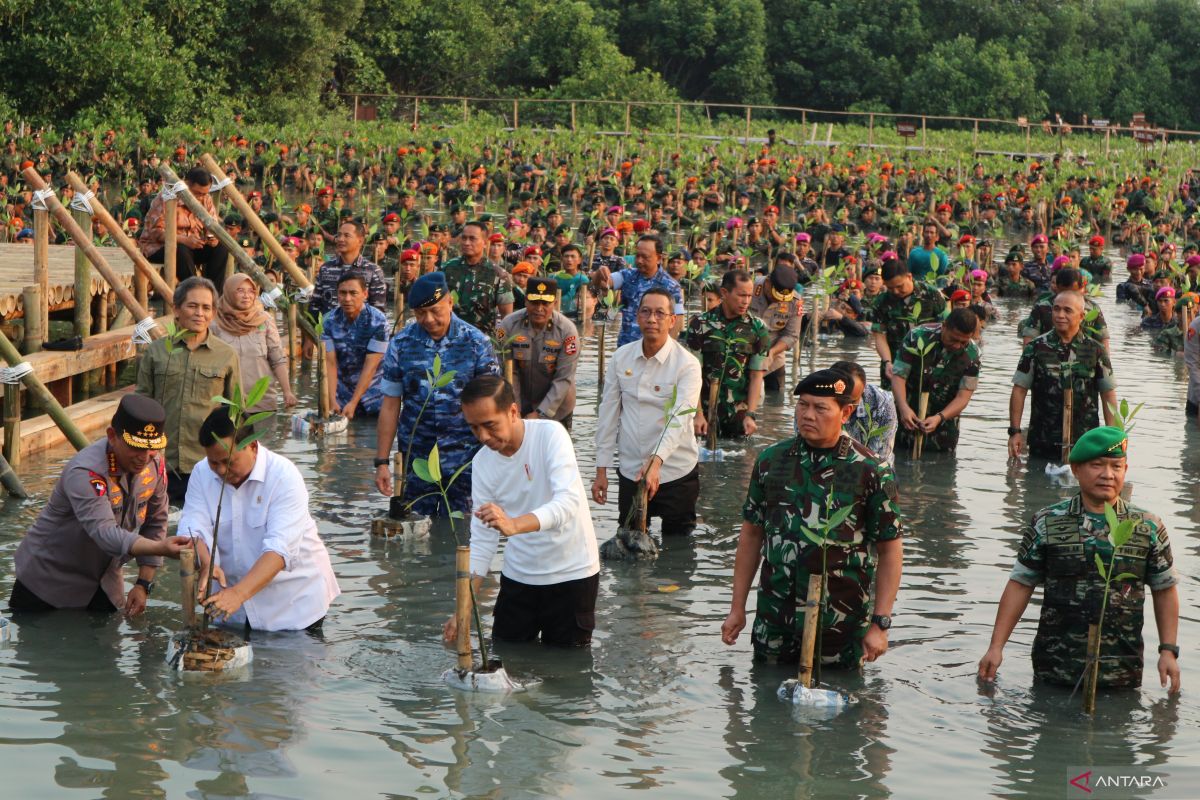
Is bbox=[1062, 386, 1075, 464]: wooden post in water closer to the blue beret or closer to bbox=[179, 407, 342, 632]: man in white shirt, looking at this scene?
the blue beret

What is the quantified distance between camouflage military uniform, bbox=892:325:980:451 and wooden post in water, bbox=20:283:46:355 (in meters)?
6.51

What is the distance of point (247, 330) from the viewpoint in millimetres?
10711

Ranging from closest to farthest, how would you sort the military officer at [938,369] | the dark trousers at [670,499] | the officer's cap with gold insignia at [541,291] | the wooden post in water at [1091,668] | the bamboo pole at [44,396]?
the wooden post in water at [1091,668] → the dark trousers at [670,499] → the bamboo pole at [44,396] → the officer's cap with gold insignia at [541,291] → the military officer at [938,369]

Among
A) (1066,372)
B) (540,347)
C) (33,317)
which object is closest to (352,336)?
(540,347)

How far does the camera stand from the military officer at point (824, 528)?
647cm

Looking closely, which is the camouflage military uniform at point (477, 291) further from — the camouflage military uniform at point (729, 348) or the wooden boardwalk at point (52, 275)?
the wooden boardwalk at point (52, 275)

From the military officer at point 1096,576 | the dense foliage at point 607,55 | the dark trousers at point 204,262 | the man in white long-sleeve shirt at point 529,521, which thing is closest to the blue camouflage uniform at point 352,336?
the dark trousers at point 204,262

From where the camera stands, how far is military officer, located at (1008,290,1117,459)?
37.0ft

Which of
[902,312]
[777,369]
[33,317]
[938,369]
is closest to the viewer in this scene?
[938,369]

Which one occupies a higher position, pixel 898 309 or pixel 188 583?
pixel 898 309

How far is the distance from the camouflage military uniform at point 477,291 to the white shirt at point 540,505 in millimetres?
6552

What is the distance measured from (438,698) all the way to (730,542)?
349 centimetres

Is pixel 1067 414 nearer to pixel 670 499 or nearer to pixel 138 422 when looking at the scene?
pixel 670 499

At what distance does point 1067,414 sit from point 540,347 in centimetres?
374
